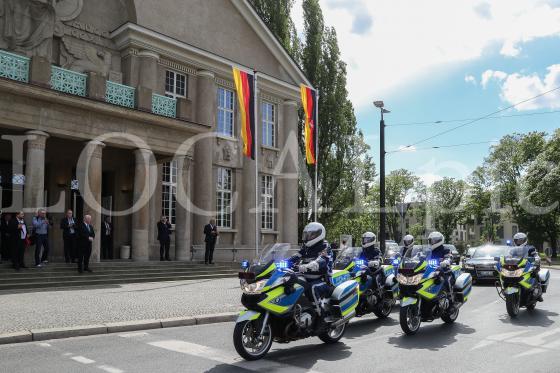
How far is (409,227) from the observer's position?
98500mm

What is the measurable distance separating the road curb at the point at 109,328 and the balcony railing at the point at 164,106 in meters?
11.5

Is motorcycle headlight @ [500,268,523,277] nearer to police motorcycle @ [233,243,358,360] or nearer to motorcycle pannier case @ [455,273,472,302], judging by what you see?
motorcycle pannier case @ [455,273,472,302]

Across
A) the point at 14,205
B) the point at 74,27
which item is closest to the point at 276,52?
the point at 74,27

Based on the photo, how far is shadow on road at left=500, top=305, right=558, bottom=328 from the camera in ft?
33.9

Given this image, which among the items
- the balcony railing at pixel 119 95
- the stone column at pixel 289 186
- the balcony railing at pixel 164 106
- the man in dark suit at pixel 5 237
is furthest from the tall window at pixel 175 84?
the man in dark suit at pixel 5 237

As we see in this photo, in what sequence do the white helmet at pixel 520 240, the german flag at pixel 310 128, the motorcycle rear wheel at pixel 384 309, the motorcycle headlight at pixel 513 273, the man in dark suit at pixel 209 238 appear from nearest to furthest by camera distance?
the motorcycle rear wheel at pixel 384 309 < the motorcycle headlight at pixel 513 273 < the white helmet at pixel 520 240 < the man in dark suit at pixel 209 238 < the german flag at pixel 310 128

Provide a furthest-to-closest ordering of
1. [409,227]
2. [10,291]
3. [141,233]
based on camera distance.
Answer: [409,227] → [141,233] → [10,291]

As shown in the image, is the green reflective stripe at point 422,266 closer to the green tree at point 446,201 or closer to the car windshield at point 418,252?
the car windshield at point 418,252

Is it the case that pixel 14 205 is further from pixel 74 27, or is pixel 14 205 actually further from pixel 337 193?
pixel 337 193

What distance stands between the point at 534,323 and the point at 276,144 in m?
20.2

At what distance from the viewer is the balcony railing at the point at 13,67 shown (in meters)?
16.3

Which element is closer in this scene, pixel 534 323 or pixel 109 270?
pixel 534 323

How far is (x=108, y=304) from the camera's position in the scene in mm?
11531

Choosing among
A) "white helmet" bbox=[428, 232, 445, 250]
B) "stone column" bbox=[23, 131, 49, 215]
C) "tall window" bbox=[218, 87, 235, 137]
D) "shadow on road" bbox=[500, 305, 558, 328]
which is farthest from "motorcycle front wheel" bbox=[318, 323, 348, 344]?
"tall window" bbox=[218, 87, 235, 137]
